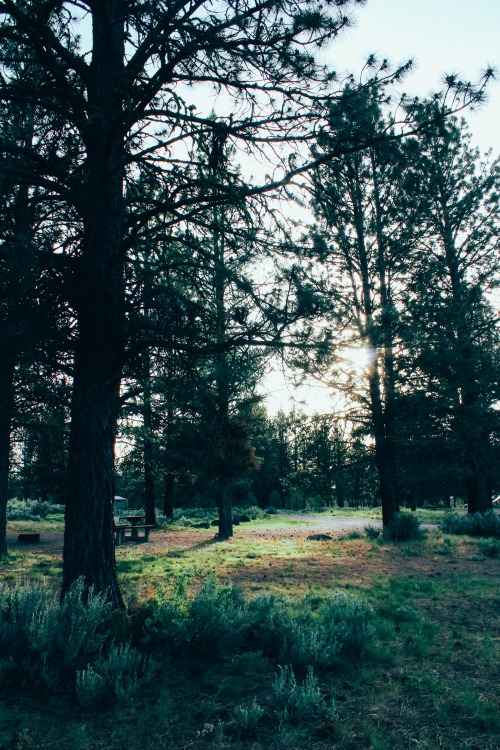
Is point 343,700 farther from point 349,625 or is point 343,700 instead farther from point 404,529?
point 404,529

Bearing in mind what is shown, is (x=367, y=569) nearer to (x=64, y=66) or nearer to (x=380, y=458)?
(x=380, y=458)

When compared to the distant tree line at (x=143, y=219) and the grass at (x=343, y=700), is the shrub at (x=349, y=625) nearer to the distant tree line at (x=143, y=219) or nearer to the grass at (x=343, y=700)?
the grass at (x=343, y=700)

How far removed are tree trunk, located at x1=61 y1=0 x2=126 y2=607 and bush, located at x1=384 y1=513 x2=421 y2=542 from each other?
10.8 m

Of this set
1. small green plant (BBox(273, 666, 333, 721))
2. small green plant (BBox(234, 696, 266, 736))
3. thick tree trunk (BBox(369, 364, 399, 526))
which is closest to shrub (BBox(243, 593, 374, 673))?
small green plant (BBox(273, 666, 333, 721))

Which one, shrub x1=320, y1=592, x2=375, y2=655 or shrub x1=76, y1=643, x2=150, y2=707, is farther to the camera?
shrub x1=320, y1=592, x2=375, y2=655

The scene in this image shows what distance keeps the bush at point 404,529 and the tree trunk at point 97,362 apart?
1079 cm

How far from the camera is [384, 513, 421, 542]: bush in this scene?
543 inches

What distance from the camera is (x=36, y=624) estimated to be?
3.93 meters

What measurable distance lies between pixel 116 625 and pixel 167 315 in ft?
10.8

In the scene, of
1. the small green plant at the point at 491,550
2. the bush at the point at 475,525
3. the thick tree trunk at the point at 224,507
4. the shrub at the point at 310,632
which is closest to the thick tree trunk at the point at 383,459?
the bush at the point at 475,525

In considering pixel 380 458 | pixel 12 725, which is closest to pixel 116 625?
pixel 12 725

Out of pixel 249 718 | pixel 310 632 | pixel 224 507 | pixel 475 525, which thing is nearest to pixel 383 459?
pixel 475 525

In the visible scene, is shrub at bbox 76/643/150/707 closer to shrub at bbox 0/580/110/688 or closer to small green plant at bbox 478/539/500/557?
shrub at bbox 0/580/110/688

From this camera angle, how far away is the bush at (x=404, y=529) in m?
13.8
